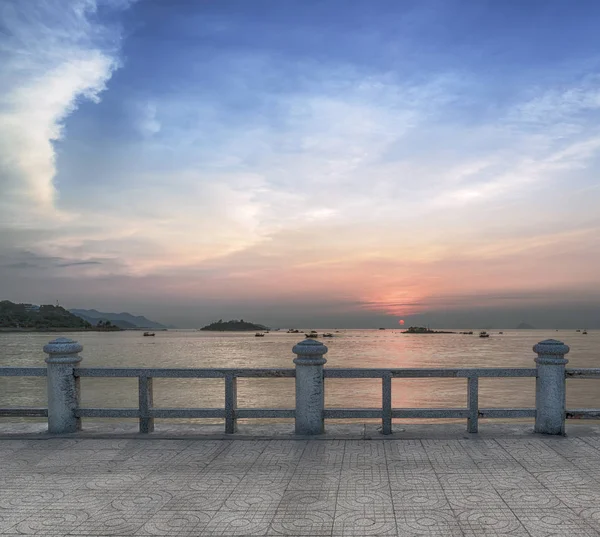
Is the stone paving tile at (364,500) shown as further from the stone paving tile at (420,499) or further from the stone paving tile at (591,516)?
the stone paving tile at (591,516)

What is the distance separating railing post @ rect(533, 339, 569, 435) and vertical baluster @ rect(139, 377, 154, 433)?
601cm

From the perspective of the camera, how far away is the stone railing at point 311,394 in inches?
321

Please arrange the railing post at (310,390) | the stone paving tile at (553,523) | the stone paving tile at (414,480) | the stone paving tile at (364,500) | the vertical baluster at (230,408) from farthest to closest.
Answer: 1. the vertical baluster at (230,408)
2. the railing post at (310,390)
3. the stone paving tile at (414,480)
4. the stone paving tile at (364,500)
5. the stone paving tile at (553,523)

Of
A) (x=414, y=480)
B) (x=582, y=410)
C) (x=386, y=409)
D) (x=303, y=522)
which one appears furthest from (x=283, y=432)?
(x=582, y=410)

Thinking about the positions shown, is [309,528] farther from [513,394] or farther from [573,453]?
[513,394]

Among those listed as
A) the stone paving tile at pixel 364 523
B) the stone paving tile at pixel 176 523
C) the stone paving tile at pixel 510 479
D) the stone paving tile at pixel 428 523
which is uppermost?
the stone paving tile at pixel 176 523

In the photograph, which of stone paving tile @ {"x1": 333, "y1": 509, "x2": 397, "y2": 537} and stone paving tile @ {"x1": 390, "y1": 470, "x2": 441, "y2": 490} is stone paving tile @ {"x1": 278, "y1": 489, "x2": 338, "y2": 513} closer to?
stone paving tile @ {"x1": 333, "y1": 509, "x2": 397, "y2": 537}

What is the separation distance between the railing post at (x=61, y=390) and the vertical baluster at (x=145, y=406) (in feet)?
3.64

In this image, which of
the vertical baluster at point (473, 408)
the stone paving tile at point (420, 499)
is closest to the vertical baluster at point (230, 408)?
the stone paving tile at point (420, 499)

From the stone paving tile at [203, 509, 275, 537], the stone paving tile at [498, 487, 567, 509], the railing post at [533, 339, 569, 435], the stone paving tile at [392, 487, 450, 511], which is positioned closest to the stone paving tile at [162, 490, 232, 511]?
A: the stone paving tile at [203, 509, 275, 537]

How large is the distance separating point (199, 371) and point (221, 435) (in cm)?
106

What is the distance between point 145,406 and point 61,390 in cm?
139

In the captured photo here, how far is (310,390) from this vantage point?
819 cm

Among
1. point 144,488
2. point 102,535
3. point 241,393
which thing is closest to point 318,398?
point 144,488
